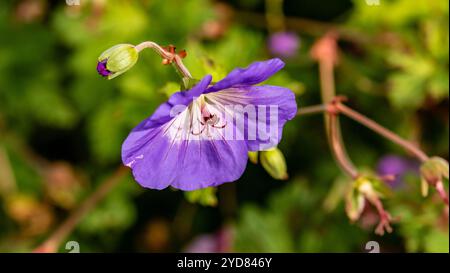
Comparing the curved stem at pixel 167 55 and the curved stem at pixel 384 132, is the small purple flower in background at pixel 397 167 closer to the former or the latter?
the curved stem at pixel 384 132

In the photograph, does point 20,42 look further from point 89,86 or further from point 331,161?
point 331,161

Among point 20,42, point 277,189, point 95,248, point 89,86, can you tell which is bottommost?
point 95,248

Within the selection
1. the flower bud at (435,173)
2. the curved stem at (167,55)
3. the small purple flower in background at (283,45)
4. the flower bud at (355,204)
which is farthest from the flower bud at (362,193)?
the small purple flower in background at (283,45)

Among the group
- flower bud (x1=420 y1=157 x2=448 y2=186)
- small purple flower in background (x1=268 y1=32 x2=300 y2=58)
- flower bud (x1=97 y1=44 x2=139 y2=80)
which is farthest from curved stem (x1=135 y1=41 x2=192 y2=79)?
small purple flower in background (x1=268 y1=32 x2=300 y2=58)

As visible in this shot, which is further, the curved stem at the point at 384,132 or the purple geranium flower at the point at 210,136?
the curved stem at the point at 384,132
